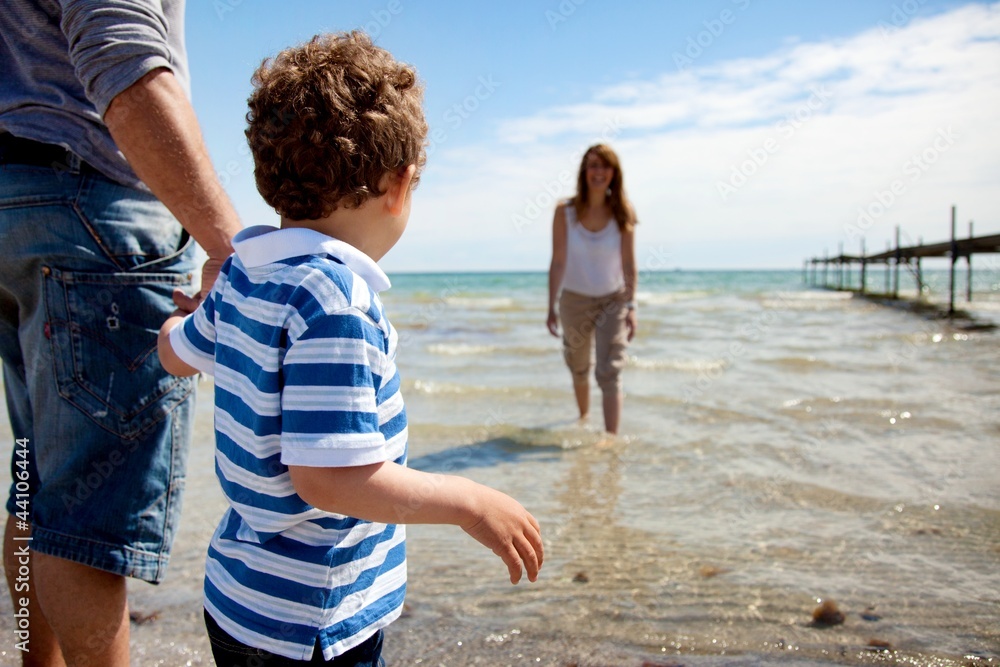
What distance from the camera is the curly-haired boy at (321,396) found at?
114cm

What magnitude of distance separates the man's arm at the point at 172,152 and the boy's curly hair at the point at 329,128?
0.31 meters

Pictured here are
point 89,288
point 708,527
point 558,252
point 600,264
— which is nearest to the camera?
point 89,288

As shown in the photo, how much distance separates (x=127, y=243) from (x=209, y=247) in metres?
0.25

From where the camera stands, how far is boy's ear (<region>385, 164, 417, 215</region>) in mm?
1376

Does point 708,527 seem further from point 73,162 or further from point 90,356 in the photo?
point 73,162

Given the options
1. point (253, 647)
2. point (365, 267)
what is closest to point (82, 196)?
point (365, 267)

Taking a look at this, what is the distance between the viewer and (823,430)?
18.8ft

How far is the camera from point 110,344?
67.0 inches

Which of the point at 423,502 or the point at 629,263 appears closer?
the point at 423,502

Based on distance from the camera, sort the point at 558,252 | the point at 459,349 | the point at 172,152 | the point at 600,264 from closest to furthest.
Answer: the point at 172,152, the point at 600,264, the point at 558,252, the point at 459,349

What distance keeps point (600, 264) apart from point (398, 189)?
4630mm

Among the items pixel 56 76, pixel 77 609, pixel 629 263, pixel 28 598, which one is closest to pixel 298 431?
pixel 77 609

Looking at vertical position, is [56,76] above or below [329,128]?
above

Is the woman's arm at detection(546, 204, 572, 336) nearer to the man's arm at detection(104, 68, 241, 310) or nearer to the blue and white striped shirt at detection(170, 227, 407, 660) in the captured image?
the man's arm at detection(104, 68, 241, 310)
